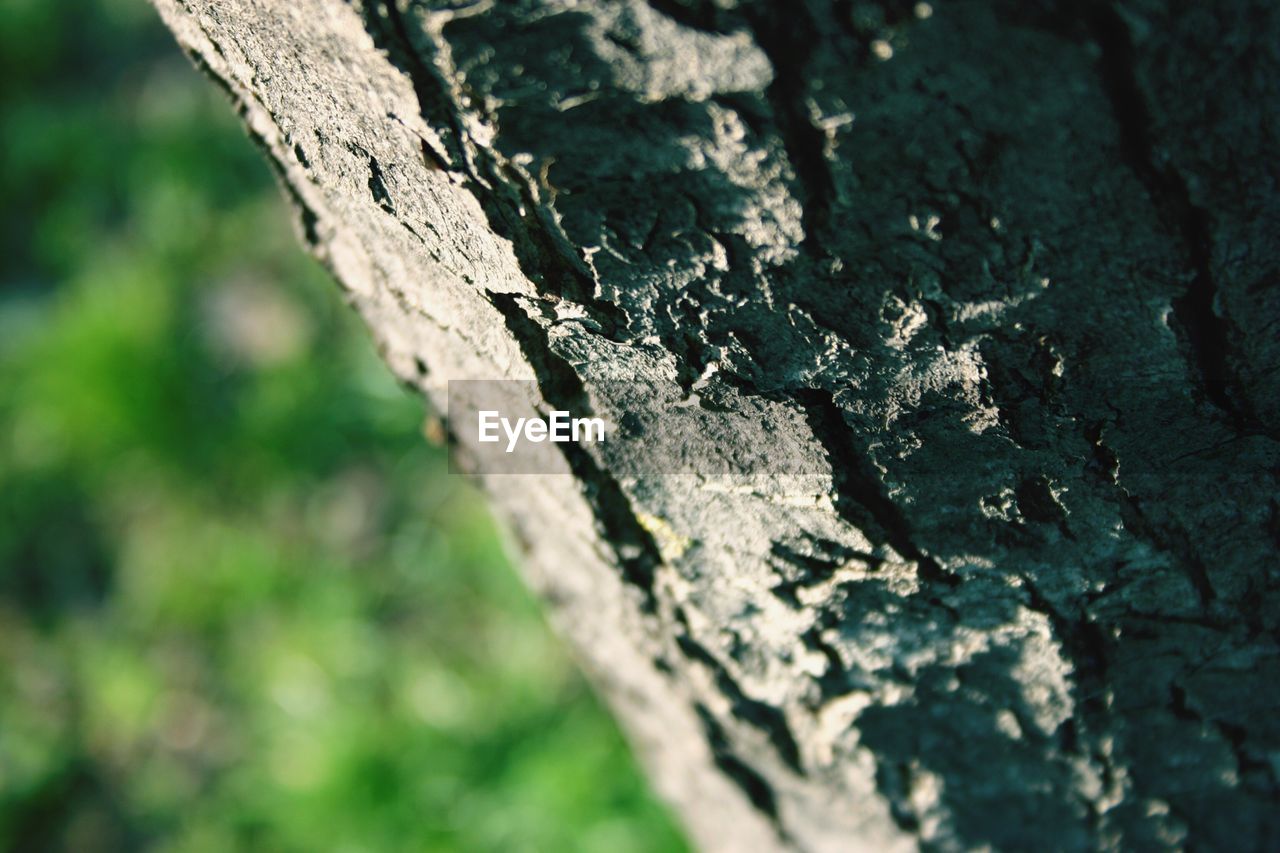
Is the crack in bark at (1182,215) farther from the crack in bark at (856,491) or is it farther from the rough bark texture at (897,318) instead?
the crack in bark at (856,491)

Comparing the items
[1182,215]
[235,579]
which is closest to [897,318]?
[1182,215]

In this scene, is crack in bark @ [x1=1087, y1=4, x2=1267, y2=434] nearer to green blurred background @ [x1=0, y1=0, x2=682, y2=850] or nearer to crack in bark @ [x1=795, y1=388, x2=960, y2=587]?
crack in bark @ [x1=795, y1=388, x2=960, y2=587]

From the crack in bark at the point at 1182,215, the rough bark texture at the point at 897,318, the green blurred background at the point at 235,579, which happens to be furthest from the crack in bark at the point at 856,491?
the green blurred background at the point at 235,579

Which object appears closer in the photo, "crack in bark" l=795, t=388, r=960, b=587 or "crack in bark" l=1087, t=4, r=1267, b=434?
"crack in bark" l=1087, t=4, r=1267, b=434

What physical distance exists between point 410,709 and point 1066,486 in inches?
A: 65.5

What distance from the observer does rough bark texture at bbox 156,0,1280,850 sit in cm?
33

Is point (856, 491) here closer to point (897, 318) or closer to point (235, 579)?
point (897, 318)

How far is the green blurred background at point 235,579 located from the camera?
1.80m

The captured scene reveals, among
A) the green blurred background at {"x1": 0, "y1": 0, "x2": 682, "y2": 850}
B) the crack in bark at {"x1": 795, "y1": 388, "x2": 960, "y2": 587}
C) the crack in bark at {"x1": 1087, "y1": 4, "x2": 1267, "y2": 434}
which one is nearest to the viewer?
the crack in bark at {"x1": 1087, "y1": 4, "x2": 1267, "y2": 434}

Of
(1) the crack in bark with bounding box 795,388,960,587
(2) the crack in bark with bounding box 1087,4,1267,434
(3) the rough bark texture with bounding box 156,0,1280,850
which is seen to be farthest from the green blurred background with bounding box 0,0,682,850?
(2) the crack in bark with bounding box 1087,4,1267,434

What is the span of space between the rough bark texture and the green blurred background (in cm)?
108

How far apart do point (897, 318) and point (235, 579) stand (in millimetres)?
2052

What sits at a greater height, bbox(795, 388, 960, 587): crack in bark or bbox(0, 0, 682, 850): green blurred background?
bbox(0, 0, 682, 850): green blurred background

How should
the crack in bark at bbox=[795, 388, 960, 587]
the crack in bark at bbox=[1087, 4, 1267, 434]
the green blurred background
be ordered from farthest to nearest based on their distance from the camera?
the green blurred background → the crack in bark at bbox=[795, 388, 960, 587] → the crack in bark at bbox=[1087, 4, 1267, 434]
